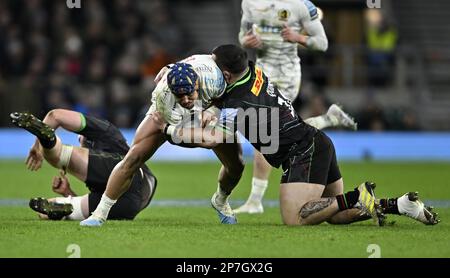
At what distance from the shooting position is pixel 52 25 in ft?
73.6

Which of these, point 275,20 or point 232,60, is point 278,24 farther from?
point 232,60

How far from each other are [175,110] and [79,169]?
1562 mm

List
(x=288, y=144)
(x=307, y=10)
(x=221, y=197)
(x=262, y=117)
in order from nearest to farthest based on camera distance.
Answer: (x=262, y=117), (x=288, y=144), (x=221, y=197), (x=307, y=10)

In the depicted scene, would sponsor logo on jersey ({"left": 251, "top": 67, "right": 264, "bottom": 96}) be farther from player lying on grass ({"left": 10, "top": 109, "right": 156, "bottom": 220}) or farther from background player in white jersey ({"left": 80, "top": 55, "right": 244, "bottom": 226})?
player lying on grass ({"left": 10, "top": 109, "right": 156, "bottom": 220})

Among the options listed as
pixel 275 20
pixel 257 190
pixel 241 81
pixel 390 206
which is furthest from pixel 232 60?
pixel 275 20

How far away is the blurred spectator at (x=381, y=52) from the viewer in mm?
23188

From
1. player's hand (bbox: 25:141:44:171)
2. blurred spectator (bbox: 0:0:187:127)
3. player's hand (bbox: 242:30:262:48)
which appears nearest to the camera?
player's hand (bbox: 25:141:44:171)

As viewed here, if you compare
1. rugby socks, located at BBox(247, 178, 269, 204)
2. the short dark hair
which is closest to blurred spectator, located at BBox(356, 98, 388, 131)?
rugby socks, located at BBox(247, 178, 269, 204)

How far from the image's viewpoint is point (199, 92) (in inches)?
354

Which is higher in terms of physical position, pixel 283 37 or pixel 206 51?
pixel 283 37

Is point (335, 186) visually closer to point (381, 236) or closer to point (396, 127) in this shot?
point (381, 236)

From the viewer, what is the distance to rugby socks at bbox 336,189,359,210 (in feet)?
29.8

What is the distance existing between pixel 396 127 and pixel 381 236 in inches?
528

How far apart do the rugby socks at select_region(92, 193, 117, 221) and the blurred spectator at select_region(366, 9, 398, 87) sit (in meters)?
14.7
